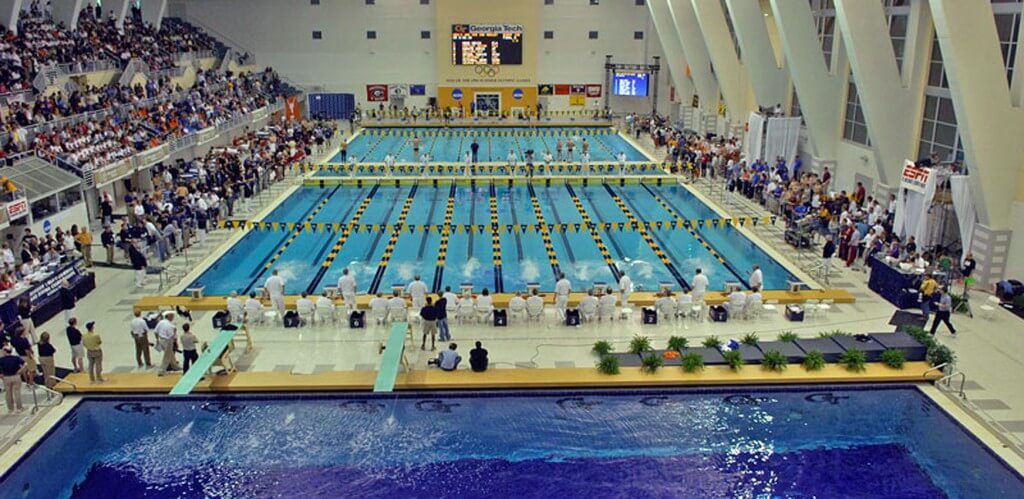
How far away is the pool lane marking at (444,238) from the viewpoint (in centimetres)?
1574

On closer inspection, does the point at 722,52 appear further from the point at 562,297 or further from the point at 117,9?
the point at 117,9

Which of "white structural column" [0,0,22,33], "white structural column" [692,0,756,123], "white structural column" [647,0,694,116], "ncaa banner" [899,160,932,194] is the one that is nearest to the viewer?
"ncaa banner" [899,160,932,194]

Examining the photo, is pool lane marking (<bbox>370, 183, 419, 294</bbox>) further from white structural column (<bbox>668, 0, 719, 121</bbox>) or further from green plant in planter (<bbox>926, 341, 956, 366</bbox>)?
white structural column (<bbox>668, 0, 719, 121</bbox>)

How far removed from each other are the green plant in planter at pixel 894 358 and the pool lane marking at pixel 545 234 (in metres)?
6.56

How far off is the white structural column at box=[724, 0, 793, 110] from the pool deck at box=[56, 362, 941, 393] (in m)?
16.2

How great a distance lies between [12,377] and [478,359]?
6.06 meters

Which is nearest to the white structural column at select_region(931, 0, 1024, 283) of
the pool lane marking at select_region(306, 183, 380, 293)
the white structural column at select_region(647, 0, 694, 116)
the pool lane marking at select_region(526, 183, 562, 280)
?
the pool lane marking at select_region(526, 183, 562, 280)

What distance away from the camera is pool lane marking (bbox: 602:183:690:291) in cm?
1592

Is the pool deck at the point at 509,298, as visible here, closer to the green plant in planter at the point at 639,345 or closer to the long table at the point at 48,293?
the long table at the point at 48,293

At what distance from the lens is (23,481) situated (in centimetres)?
879

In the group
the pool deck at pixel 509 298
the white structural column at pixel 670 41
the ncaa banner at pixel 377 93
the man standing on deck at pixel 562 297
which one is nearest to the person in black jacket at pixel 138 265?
the pool deck at pixel 509 298

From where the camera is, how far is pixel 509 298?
46.0 feet

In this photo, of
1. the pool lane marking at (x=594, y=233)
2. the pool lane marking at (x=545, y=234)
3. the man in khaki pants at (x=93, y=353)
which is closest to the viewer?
the man in khaki pants at (x=93, y=353)

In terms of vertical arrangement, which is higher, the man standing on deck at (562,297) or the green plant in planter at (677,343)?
the man standing on deck at (562,297)
